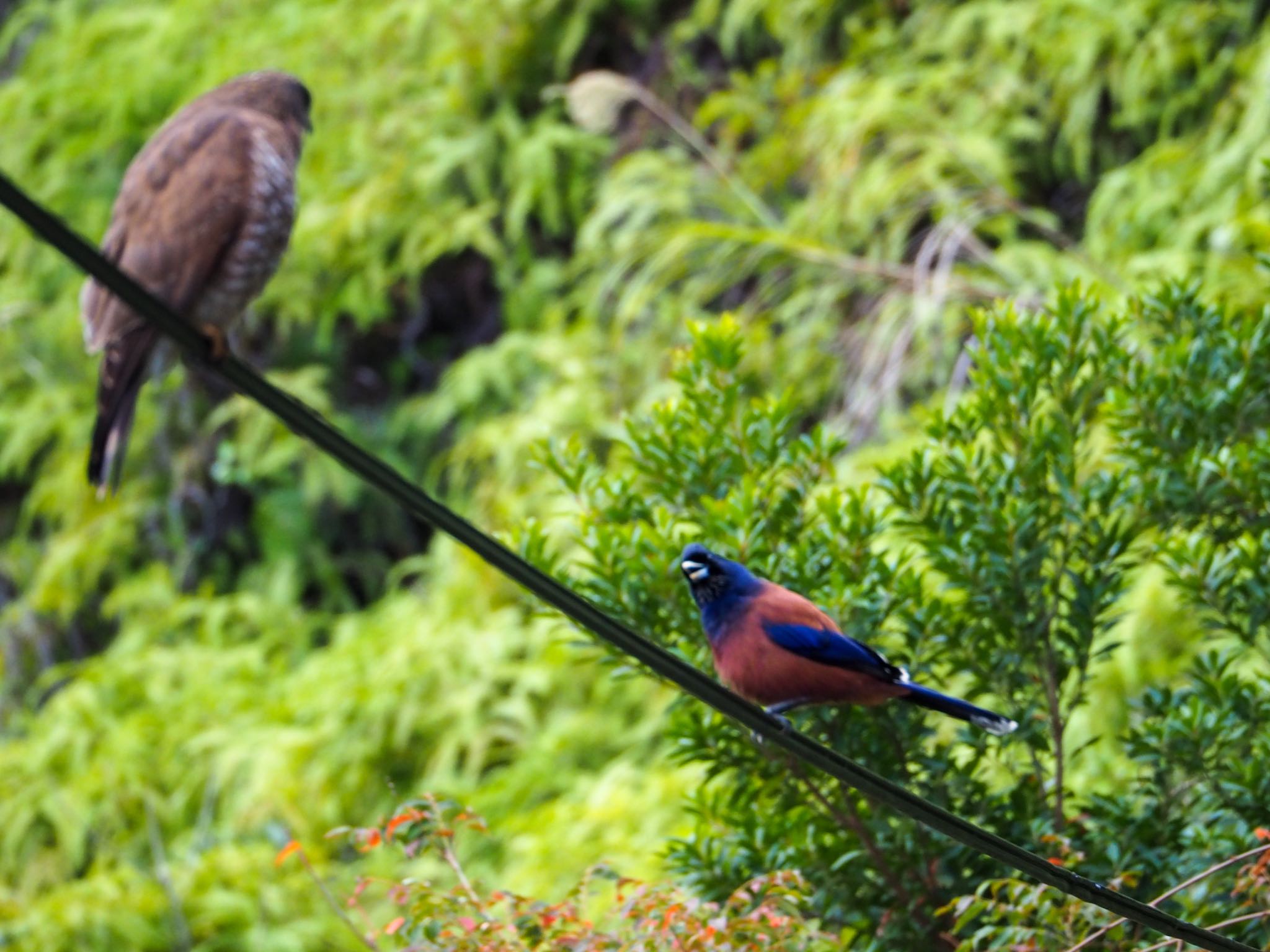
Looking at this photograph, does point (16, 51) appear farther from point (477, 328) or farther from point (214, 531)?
point (477, 328)

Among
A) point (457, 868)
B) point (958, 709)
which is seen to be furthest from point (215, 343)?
point (958, 709)

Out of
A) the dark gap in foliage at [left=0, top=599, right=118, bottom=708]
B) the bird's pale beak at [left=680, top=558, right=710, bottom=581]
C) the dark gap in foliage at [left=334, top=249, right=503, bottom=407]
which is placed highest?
the dark gap in foliage at [left=334, top=249, right=503, bottom=407]

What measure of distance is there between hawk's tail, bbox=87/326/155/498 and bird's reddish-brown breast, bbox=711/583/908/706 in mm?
1347

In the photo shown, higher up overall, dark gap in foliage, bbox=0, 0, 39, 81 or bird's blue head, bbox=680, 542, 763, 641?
dark gap in foliage, bbox=0, 0, 39, 81

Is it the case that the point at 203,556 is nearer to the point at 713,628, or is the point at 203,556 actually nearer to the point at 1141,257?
the point at 1141,257

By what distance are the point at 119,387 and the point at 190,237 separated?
35 centimetres

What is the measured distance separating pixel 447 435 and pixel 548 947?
601 centimetres

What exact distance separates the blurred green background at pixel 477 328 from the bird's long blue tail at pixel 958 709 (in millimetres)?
989

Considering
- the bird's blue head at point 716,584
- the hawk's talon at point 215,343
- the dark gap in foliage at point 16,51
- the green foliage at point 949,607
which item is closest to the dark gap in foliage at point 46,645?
the dark gap in foliage at point 16,51

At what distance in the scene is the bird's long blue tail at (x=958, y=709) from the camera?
267 cm

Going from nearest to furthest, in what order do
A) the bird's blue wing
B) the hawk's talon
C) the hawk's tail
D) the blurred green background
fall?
the hawk's talon < the bird's blue wing < the hawk's tail < the blurred green background

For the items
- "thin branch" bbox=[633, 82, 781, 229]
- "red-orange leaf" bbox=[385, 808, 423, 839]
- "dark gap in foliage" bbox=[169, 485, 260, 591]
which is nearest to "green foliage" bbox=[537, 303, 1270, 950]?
"red-orange leaf" bbox=[385, 808, 423, 839]

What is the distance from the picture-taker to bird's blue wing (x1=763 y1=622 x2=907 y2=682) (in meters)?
2.64

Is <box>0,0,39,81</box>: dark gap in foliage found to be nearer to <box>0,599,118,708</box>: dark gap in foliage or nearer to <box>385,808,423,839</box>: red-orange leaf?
<box>0,599,118,708</box>: dark gap in foliage
